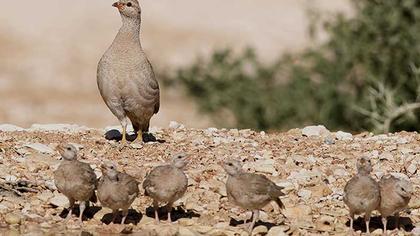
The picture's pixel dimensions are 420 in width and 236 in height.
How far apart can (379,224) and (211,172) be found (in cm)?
199

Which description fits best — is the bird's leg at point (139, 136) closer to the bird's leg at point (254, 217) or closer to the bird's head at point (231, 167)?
the bird's head at point (231, 167)

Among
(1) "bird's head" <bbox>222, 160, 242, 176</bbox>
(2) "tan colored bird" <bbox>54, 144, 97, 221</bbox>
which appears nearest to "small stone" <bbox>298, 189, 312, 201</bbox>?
(1) "bird's head" <bbox>222, 160, 242, 176</bbox>

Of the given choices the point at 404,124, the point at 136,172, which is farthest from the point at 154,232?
the point at 404,124

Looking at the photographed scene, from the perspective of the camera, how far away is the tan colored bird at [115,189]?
30.9 feet

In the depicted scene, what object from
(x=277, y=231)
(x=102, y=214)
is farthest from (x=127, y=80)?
(x=277, y=231)

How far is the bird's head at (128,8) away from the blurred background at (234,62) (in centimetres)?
753

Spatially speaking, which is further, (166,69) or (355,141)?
(166,69)

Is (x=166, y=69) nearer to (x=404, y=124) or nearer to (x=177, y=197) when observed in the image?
(x=404, y=124)

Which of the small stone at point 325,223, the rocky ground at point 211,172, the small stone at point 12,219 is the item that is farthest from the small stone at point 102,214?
the small stone at point 325,223

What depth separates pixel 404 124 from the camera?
2072 cm

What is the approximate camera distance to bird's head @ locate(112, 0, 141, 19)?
12766 millimetres

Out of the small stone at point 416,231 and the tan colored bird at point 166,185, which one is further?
the small stone at point 416,231

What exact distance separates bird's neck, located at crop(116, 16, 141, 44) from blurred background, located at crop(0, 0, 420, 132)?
7.54 m

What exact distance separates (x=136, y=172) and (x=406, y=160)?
3085 millimetres
